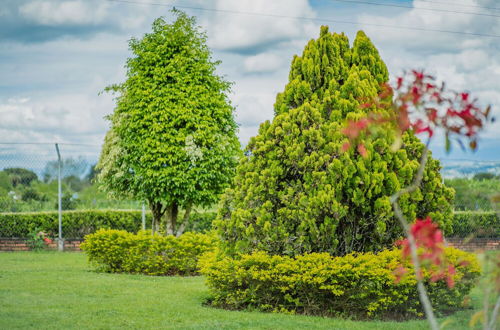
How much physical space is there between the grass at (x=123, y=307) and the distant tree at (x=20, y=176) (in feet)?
21.6

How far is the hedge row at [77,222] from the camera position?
1706 centimetres

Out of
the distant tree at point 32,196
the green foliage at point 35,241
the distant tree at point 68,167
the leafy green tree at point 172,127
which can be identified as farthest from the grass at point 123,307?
the distant tree at point 32,196

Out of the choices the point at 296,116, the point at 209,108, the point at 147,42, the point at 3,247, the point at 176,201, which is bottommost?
the point at 3,247

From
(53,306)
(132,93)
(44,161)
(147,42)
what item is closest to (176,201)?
(132,93)

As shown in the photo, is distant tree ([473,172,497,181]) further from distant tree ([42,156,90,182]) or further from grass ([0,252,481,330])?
distant tree ([42,156,90,182])

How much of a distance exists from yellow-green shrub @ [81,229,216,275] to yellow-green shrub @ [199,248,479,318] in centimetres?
393

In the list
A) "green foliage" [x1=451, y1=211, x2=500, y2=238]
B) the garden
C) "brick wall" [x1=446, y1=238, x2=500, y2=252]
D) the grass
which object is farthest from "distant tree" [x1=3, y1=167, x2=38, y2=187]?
"green foliage" [x1=451, y1=211, x2=500, y2=238]

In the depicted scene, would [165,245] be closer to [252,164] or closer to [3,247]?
[252,164]

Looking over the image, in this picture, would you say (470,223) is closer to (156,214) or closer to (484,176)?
(484,176)

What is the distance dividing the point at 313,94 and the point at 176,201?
588 cm

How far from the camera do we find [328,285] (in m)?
6.60

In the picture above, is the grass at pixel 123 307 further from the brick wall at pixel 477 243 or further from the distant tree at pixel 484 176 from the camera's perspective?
the distant tree at pixel 484 176

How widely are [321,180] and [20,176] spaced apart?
42.9 feet

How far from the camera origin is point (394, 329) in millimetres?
6172
